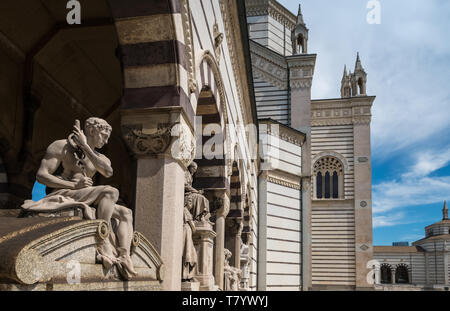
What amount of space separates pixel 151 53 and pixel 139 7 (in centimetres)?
47

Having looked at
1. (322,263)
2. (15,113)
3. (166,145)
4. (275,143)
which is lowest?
(322,263)

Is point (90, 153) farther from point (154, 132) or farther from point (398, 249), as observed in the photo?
point (398, 249)

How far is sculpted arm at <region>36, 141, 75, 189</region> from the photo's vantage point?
144 inches

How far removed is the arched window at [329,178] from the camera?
2473 cm

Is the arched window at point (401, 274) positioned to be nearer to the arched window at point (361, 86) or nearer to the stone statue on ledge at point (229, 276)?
the arched window at point (361, 86)

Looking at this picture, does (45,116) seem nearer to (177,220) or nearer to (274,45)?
(177,220)

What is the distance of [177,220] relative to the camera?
4957 millimetres

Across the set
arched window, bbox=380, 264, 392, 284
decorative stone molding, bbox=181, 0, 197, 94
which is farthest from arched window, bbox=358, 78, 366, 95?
arched window, bbox=380, 264, 392, 284

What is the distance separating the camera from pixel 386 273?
165ft

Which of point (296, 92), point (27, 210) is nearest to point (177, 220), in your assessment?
point (27, 210)

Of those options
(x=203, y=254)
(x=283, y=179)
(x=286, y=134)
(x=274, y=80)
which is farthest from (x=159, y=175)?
(x=274, y=80)

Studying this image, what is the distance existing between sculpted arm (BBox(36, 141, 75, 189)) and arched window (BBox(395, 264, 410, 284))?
50564mm

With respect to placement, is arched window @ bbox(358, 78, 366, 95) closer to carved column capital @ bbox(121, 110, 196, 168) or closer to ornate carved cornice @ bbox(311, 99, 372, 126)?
ornate carved cornice @ bbox(311, 99, 372, 126)
